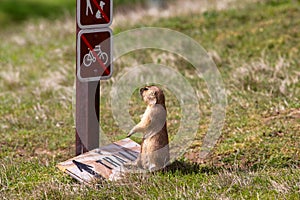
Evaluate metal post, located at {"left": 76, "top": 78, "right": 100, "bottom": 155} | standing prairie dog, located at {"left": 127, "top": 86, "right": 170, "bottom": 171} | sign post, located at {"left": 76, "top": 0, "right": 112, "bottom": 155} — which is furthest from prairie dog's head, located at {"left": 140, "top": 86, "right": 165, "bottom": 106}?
metal post, located at {"left": 76, "top": 78, "right": 100, "bottom": 155}

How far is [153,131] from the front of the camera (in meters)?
6.02

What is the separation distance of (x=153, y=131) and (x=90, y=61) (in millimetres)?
938

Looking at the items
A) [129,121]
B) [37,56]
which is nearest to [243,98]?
[129,121]

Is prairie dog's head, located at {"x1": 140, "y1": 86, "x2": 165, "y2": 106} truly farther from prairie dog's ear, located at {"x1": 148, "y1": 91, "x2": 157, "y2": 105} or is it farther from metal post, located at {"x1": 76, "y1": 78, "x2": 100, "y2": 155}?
metal post, located at {"x1": 76, "y1": 78, "x2": 100, "y2": 155}

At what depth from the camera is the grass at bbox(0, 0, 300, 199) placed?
5.82m

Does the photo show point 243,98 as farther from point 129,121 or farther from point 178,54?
point 178,54

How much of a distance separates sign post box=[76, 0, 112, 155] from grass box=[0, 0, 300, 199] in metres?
0.51

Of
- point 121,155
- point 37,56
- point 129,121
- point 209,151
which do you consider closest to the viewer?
point 121,155

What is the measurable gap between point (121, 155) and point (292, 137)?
6.63 ft

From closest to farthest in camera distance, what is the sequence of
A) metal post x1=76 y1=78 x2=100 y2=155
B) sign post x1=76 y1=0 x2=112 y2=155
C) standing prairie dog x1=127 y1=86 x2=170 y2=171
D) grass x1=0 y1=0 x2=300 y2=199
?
1. grass x1=0 y1=0 x2=300 y2=199
2. standing prairie dog x1=127 y1=86 x2=170 y2=171
3. sign post x1=76 y1=0 x2=112 y2=155
4. metal post x1=76 y1=78 x2=100 y2=155

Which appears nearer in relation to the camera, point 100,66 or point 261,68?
point 100,66

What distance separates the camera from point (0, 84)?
36.2ft

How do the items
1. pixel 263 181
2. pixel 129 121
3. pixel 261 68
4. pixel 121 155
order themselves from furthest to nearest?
pixel 261 68 → pixel 129 121 → pixel 121 155 → pixel 263 181

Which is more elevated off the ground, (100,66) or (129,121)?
(100,66)
